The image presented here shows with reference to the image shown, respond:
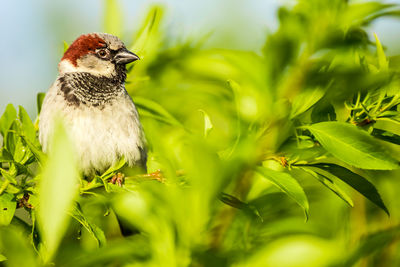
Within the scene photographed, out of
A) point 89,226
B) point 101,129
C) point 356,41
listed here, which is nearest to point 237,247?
point 89,226

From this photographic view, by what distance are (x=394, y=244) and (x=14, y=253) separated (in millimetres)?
841

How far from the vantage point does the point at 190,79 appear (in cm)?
128

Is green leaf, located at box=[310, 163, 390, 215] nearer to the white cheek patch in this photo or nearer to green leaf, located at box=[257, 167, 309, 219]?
green leaf, located at box=[257, 167, 309, 219]

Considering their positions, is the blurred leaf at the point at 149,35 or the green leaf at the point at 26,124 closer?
the green leaf at the point at 26,124

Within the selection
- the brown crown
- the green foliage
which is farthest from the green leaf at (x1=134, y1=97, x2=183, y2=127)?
the brown crown

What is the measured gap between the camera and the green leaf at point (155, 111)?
3.70 ft

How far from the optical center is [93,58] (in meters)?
2.75

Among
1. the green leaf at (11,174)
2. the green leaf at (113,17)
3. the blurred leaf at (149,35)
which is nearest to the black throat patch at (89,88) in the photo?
the green leaf at (113,17)

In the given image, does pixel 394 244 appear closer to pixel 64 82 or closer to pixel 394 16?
pixel 394 16

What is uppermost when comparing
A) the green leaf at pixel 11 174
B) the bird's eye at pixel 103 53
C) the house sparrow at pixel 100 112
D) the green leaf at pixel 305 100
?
the green leaf at pixel 305 100

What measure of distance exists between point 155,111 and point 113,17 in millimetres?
454

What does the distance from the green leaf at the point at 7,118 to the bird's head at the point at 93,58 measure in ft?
5.02

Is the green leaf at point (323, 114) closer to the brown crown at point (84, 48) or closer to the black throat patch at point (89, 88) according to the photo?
the black throat patch at point (89, 88)

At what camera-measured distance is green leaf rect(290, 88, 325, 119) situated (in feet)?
2.76
